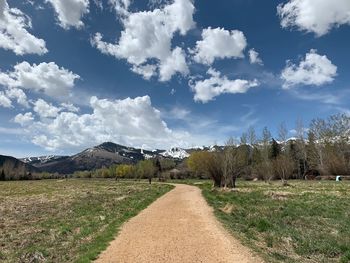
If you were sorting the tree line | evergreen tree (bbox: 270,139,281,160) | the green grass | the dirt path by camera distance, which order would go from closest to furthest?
the dirt path < the green grass < the tree line < evergreen tree (bbox: 270,139,281,160)

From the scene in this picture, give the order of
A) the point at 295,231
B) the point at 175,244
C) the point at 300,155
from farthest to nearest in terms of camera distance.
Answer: the point at 300,155 < the point at 295,231 < the point at 175,244

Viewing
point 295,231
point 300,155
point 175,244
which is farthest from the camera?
point 300,155

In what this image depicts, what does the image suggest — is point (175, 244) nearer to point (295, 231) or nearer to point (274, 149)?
point (295, 231)

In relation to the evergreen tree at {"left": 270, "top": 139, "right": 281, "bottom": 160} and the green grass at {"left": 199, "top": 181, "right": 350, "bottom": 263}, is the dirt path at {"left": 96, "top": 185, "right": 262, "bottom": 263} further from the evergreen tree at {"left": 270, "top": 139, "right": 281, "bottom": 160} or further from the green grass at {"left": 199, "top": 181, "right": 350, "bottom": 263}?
the evergreen tree at {"left": 270, "top": 139, "right": 281, "bottom": 160}

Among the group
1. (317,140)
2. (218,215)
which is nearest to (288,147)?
(317,140)

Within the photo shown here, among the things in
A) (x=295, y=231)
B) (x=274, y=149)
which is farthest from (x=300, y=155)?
(x=295, y=231)

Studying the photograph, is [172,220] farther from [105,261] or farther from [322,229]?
[105,261]

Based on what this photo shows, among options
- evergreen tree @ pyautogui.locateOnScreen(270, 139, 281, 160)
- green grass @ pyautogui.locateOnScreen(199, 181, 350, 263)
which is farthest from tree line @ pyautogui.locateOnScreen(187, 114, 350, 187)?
green grass @ pyautogui.locateOnScreen(199, 181, 350, 263)

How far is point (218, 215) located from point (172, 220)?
3214 millimetres

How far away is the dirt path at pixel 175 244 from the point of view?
38.4ft

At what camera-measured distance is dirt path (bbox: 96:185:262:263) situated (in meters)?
11.7

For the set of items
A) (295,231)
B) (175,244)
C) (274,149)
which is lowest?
(175,244)

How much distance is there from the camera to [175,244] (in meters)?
13.7

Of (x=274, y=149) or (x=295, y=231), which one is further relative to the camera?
(x=274, y=149)
